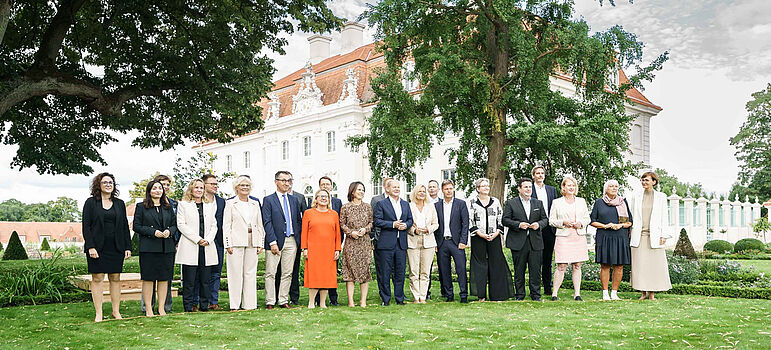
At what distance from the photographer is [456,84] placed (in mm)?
18359

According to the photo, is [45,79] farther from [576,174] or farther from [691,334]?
[576,174]

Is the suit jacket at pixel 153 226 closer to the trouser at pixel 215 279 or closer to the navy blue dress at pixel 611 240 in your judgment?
the trouser at pixel 215 279

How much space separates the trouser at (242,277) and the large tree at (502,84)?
10644 mm

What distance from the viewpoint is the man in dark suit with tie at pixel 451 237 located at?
9.29 metres

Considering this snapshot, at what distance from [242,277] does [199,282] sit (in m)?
0.56

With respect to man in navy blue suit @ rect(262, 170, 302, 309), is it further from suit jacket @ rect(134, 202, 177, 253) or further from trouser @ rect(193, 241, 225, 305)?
suit jacket @ rect(134, 202, 177, 253)

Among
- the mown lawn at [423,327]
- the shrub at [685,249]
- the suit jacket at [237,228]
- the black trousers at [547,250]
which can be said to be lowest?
the mown lawn at [423,327]

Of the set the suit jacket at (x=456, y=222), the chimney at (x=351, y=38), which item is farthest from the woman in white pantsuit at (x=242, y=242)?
the chimney at (x=351, y=38)

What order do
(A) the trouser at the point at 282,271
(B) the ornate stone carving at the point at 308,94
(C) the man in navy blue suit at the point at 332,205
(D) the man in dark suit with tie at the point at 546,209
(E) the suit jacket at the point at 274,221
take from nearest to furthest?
1. (E) the suit jacket at the point at 274,221
2. (A) the trouser at the point at 282,271
3. (C) the man in navy blue suit at the point at 332,205
4. (D) the man in dark suit with tie at the point at 546,209
5. (B) the ornate stone carving at the point at 308,94

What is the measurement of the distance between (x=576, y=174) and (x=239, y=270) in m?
14.6

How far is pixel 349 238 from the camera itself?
28.7 feet

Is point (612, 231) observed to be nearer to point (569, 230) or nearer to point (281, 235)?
point (569, 230)

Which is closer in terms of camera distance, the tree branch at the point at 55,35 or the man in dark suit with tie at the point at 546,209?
the man in dark suit with tie at the point at 546,209

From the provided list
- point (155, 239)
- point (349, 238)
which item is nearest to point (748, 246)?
point (349, 238)
